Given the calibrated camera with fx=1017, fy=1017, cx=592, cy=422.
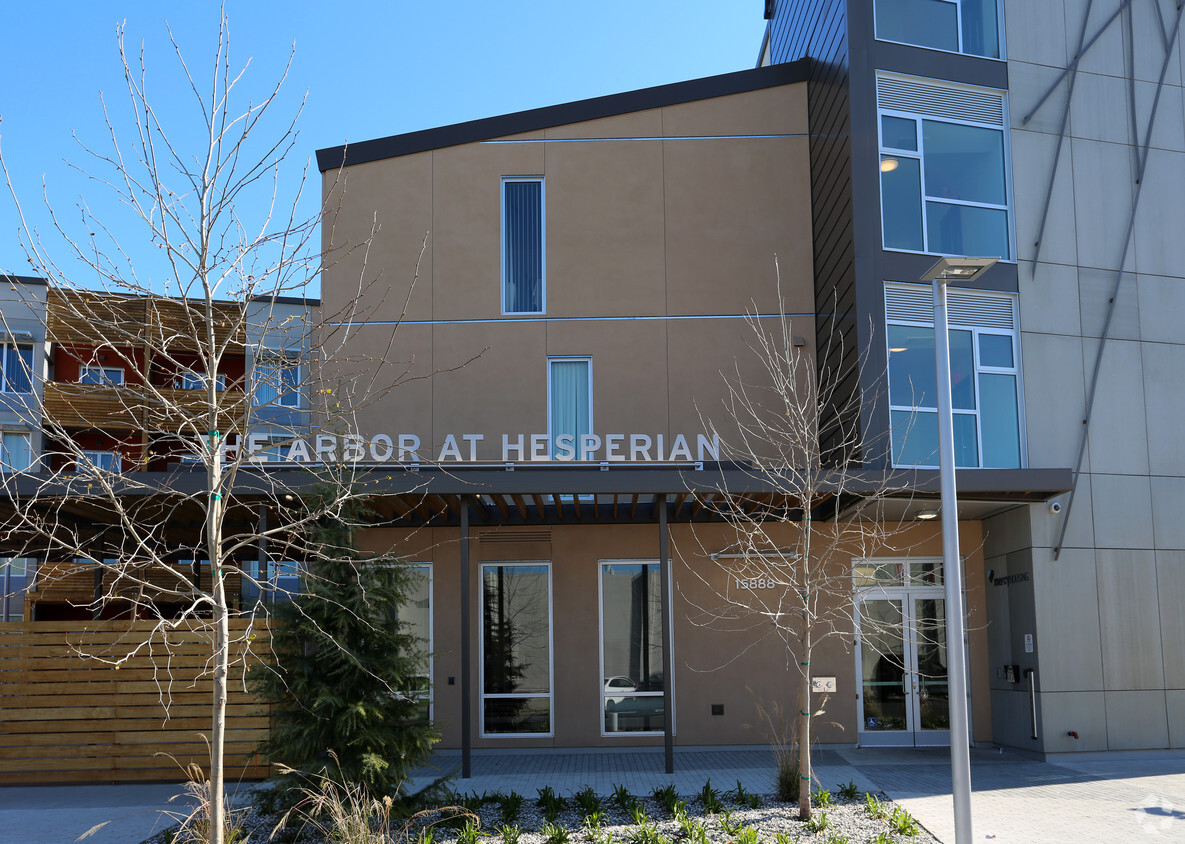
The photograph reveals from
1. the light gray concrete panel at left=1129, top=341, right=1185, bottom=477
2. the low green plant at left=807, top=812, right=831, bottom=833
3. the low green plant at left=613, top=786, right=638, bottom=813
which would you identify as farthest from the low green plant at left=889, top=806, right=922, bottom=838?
the light gray concrete panel at left=1129, top=341, right=1185, bottom=477

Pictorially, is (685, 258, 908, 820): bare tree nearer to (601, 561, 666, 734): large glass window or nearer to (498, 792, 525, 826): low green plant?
(601, 561, 666, 734): large glass window

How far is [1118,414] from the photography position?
15.2m

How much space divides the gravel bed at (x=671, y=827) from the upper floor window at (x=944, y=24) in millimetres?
11015

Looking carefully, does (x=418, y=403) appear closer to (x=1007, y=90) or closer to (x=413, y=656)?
(x=413, y=656)

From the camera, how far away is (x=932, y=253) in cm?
1496

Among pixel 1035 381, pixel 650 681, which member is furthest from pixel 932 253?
pixel 650 681

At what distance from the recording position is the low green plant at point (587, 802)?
34.3 ft

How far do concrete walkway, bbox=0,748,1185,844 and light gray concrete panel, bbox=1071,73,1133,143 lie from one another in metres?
9.30

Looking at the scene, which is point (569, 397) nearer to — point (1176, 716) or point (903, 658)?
point (903, 658)

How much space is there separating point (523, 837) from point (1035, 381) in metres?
10.0

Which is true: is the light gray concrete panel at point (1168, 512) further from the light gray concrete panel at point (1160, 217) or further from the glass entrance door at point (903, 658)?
the light gray concrete panel at point (1160, 217)

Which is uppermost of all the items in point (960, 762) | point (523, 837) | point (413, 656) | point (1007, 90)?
point (1007, 90)

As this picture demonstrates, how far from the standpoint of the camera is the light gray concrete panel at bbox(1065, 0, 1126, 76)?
15984 mm

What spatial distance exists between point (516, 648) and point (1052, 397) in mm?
8861
